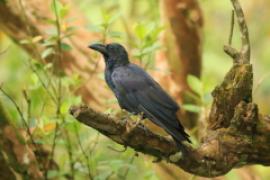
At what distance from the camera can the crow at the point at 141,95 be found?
10.2ft

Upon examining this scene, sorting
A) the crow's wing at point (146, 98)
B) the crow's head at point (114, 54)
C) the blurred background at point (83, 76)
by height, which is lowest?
the blurred background at point (83, 76)

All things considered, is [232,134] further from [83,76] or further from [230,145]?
[83,76]

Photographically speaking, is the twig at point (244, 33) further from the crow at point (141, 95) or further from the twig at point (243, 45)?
the crow at point (141, 95)

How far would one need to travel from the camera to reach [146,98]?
3264 millimetres

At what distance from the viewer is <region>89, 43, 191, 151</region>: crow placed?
10.2 ft

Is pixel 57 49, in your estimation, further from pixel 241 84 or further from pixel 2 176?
pixel 241 84

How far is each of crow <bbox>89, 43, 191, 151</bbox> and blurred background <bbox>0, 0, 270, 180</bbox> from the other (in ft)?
0.60

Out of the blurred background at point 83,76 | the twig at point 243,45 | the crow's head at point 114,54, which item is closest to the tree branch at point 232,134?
the twig at point 243,45

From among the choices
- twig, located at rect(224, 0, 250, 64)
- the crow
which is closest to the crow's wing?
the crow

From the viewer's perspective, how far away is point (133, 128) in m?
2.89

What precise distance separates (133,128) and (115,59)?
800 millimetres

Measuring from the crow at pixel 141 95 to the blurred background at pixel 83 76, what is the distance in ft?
0.60

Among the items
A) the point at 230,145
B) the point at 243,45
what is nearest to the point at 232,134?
the point at 230,145

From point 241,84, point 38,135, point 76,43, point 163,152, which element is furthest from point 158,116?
point 76,43
